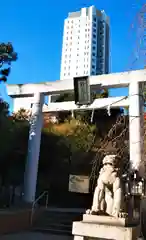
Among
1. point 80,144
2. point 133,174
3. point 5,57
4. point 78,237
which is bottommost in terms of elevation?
point 78,237

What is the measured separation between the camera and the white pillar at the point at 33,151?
9836 millimetres

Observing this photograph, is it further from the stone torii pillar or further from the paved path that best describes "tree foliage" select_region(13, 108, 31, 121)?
the paved path

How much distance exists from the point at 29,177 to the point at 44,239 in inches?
143

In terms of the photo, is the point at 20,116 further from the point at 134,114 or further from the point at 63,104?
the point at 134,114

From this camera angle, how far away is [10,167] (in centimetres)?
1089

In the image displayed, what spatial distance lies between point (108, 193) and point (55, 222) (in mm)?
5313

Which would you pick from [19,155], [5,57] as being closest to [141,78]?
[5,57]

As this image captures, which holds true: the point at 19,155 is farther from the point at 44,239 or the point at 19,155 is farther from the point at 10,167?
the point at 44,239

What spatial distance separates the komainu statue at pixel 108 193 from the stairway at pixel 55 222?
3841 millimetres

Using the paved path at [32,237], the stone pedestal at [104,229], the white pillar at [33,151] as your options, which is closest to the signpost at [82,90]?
the white pillar at [33,151]

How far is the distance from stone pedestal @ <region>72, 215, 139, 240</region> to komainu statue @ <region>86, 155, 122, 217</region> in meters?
0.15

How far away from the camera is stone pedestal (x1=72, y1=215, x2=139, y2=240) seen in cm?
362

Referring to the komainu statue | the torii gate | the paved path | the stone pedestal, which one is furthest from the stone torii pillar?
the stone pedestal

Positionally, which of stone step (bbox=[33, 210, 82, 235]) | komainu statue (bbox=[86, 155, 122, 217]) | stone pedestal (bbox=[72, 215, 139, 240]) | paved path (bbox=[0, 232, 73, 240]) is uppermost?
komainu statue (bbox=[86, 155, 122, 217])
